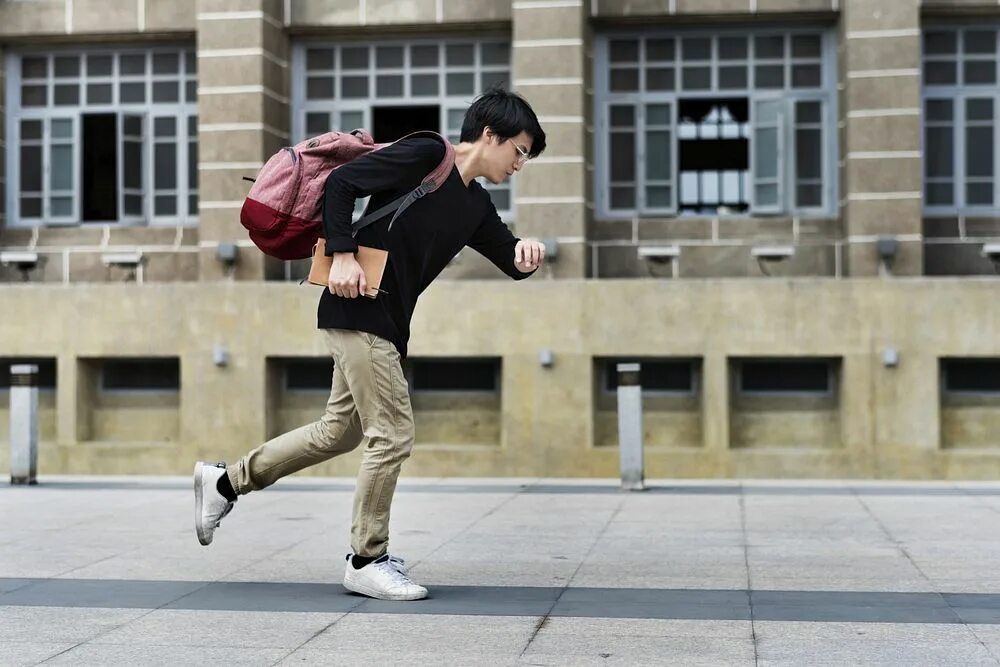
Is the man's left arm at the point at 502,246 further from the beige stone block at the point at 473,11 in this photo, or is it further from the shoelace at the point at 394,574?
the beige stone block at the point at 473,11

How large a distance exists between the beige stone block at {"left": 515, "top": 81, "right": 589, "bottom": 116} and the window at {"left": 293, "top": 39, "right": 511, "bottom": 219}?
1092mm

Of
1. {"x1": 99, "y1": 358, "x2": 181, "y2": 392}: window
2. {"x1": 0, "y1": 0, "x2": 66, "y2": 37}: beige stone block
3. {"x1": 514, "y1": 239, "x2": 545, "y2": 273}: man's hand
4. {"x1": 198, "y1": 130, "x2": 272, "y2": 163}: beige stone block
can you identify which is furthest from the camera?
{"x1": 0, "y1": 0, "x2": 66, "y2": 37}: beige stone block

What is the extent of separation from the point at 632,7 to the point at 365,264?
36.4 ft

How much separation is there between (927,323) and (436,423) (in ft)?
16.3

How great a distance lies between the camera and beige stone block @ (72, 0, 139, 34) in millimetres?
17562

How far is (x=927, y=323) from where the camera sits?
1506 cm

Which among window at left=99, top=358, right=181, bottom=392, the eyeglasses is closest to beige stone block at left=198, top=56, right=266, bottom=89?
window at left=99, top=358, right=181, bottom=392

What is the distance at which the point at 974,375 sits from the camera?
15.4 m

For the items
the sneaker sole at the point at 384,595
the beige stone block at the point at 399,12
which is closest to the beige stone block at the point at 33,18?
the beige stone block at the point at 399,12

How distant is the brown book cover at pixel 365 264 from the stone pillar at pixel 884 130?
10.7m

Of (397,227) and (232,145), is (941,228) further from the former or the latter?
(397,227)

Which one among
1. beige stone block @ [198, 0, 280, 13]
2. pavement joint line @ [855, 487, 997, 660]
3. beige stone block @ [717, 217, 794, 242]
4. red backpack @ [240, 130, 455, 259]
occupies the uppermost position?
beige stone block @ [198, 0, 280, 13]

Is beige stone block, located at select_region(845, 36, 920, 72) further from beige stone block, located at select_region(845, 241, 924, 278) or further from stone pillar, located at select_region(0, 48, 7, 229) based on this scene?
stone pillar, located at select_region(0, 48, 7, 229)

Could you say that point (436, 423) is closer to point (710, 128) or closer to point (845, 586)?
point (710, 128)
